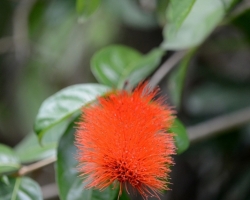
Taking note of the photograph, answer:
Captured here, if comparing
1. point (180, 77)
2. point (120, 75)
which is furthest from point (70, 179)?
point (180, 77)

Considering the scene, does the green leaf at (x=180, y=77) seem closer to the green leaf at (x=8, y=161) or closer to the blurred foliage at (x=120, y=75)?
the blurred foliage at (x=120, y=75)

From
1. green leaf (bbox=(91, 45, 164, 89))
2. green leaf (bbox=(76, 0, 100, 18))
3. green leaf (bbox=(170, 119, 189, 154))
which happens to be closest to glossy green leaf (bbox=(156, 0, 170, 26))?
green leaf (bbox=(91, 45, 164, 89))

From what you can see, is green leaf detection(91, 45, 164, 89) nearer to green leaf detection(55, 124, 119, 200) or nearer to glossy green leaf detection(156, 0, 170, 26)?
green leaf detection(55, 124, 119, 200)

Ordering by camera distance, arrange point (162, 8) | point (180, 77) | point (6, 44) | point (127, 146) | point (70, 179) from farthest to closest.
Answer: point (6, 44) → point (162, 8) → point (180, 77) → point (70, 179) → point (127, 146)

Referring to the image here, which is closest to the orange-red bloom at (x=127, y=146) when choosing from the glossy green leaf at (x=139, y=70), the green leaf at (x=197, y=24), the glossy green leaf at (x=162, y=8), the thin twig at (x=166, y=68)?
the glossy green leaf at (x=139, y=70)

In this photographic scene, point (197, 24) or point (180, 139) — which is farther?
point (197, 24)

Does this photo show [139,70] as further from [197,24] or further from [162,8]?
[162,8]
